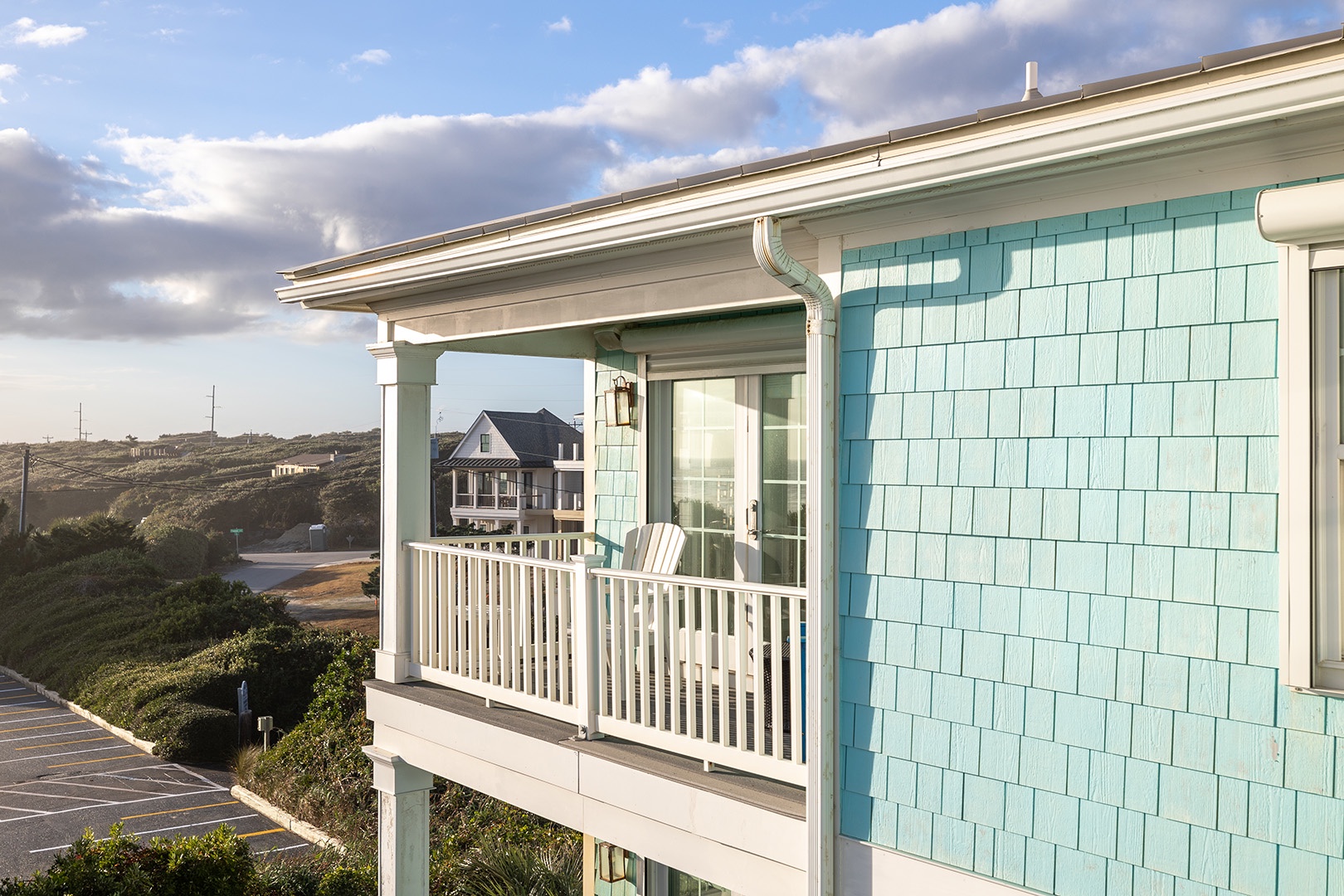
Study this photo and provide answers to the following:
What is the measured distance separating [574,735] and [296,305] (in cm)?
338

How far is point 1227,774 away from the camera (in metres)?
2.70

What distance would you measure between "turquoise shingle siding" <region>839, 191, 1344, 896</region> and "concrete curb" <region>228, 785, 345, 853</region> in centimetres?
1004

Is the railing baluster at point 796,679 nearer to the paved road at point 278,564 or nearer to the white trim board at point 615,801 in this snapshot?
the white trim board at point 615,801

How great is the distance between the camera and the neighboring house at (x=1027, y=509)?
8.44 feet

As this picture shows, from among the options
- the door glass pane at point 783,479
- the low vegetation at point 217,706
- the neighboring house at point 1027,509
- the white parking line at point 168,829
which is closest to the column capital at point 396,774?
the neighboring house at point 1027,509

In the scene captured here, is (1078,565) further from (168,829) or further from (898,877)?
(168,829)

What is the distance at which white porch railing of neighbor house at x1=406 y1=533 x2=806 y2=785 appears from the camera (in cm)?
378

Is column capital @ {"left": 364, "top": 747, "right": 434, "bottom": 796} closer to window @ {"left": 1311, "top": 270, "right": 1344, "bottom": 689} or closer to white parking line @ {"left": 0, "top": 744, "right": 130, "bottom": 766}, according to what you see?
window @ {"left": 1311, "top": 270, "right": 1344, "bottom": 689}

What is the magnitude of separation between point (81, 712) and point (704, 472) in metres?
19.6

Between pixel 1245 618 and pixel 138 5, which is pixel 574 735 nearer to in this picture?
pixel 1245 618

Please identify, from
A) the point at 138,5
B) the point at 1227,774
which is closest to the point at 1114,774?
the point at 1227,774

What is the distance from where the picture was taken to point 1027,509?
3.10m

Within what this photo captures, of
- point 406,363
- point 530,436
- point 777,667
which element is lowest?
point 777,667

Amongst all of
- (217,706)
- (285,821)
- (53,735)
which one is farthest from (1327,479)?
(53,735)
